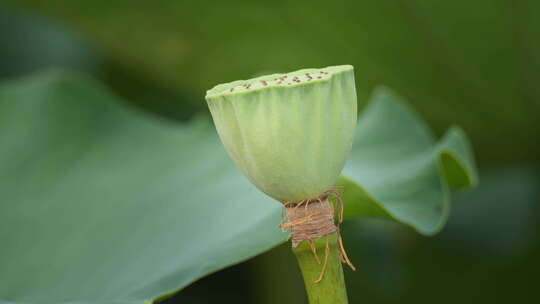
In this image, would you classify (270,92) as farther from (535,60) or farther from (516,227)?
(516,227)

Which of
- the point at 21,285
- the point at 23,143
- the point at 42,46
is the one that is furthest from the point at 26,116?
the point at 42,46

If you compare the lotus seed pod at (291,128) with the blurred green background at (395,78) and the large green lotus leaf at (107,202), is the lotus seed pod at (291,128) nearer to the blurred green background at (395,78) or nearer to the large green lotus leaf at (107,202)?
the large green lotus leaf at (107,202)

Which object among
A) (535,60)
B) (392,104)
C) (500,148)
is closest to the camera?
(392,104)

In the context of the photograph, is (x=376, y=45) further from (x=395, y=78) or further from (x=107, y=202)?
(x=107, y=202)

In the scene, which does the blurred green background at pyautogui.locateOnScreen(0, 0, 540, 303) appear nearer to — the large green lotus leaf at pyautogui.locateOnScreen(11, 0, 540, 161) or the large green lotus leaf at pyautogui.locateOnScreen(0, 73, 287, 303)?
the large green lotus leaf at pyautogui.locateOnScreen(11, 0, 540, 161)

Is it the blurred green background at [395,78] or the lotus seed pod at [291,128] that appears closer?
the lotus seed pod at [291,128]

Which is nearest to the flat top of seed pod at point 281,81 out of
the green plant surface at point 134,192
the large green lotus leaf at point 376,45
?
the green plant surface at point 134,192
